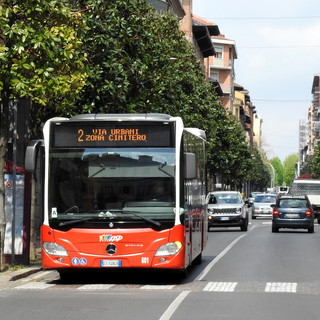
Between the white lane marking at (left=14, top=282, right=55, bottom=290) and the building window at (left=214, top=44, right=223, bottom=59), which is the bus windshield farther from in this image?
the building window at (left=214, top=44, right=223, bottom=59)

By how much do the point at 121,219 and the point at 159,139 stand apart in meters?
1.46

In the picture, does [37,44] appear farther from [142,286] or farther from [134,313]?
[134,313]

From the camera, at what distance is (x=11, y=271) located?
1773cm

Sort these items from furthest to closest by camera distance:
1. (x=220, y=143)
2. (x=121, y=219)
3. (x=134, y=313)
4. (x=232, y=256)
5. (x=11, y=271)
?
(x=220, y=143) → (x=232, y=256) → (x=11, y=271) → (x=121, y=219) → (x=134, y=313)

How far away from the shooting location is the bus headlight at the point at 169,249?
1530 cm

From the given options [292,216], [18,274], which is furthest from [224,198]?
[18,274]

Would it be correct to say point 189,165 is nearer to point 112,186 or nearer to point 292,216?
point 112,186

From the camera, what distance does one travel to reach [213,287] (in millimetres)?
15438

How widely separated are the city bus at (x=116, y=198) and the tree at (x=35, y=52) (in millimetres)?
1604

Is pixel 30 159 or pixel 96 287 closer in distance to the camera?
pixel 30 159

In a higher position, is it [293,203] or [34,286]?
[293,203]

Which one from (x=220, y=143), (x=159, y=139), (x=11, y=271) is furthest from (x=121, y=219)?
(x=220, y=143)

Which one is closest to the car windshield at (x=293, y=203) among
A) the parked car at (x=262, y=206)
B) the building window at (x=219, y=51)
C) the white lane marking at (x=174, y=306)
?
the parked car at (x=262, y=206)

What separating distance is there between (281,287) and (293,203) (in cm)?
2744
